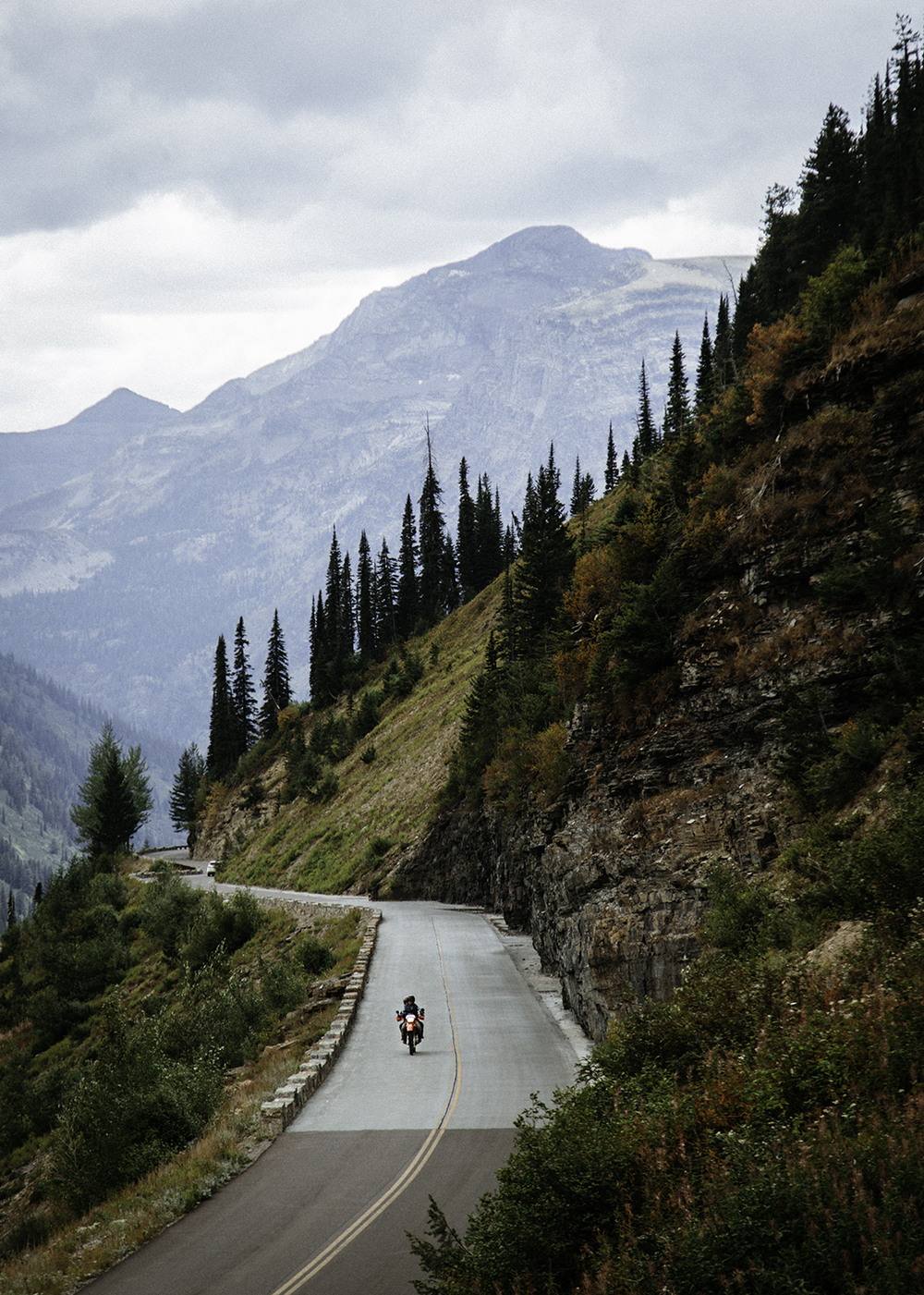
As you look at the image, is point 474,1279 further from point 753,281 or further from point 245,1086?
point 753,281

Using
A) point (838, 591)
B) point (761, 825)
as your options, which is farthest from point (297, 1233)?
point (838, 591)

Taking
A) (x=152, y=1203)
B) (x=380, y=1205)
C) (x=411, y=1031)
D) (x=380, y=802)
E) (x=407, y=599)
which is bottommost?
(x=380, y=802)

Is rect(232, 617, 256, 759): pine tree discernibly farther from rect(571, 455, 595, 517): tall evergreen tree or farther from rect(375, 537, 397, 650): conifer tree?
rect(571, 455, 595, 517): tall evergreen tree

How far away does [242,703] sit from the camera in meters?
109

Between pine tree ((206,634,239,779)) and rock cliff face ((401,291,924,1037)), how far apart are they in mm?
81171

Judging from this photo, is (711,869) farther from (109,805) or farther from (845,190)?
(109,805)

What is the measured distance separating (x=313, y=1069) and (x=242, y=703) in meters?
93.9

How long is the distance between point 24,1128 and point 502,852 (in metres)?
21.4

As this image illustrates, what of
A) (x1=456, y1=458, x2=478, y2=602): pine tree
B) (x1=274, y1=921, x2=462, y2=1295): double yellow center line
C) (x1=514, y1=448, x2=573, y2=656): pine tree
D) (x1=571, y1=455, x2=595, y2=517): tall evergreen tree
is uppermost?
(x1=571, y1=455, x2=595, y2=517): tall evergreen tree

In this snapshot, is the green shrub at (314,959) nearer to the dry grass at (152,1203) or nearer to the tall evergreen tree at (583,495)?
the dry grass at (152,1203)

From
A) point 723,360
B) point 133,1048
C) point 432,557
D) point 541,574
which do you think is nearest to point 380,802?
point 541,574

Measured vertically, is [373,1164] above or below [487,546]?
below

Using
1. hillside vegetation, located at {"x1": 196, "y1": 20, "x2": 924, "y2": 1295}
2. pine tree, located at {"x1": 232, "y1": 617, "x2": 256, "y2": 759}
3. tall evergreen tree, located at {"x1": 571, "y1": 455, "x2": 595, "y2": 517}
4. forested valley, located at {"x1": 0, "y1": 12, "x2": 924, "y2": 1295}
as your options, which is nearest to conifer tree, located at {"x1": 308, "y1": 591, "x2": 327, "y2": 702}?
pine tree, located at {"x1": 232, "y1": 617, "x2": 256, "y2": 759}

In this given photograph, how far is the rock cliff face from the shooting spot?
61.5 feet
